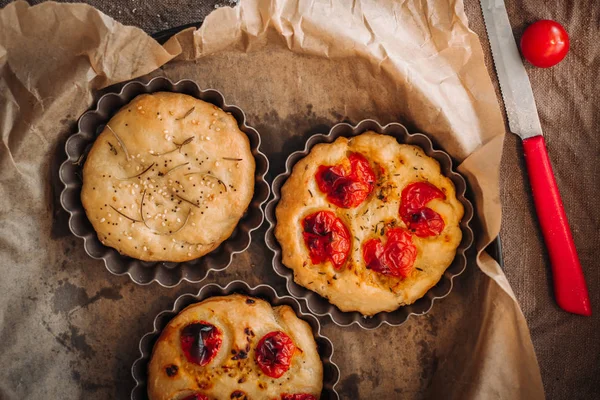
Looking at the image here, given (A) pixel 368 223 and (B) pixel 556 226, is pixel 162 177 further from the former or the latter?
(B) pixel 556 226

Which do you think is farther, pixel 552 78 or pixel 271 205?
pixel 552 78

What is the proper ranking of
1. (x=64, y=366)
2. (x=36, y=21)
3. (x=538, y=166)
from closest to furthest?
(x=36, y=21) → (x=64, y=366) → (x=538, y=166)

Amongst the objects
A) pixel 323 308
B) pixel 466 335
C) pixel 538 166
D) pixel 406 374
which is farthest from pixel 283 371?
pixel 538 166

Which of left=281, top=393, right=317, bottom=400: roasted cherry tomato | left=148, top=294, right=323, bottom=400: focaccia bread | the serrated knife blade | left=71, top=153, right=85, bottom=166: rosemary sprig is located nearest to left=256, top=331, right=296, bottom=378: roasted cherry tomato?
left=148, top=294, right=323, bottom=400: focaccia bread

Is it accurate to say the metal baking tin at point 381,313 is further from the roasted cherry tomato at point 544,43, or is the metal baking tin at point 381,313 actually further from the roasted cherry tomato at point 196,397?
the roasted cherry tomato at point 544,43

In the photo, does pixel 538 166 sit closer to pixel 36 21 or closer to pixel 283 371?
pixel 283 371

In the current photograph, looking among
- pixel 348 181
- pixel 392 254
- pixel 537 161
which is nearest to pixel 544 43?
pixel 537 161
